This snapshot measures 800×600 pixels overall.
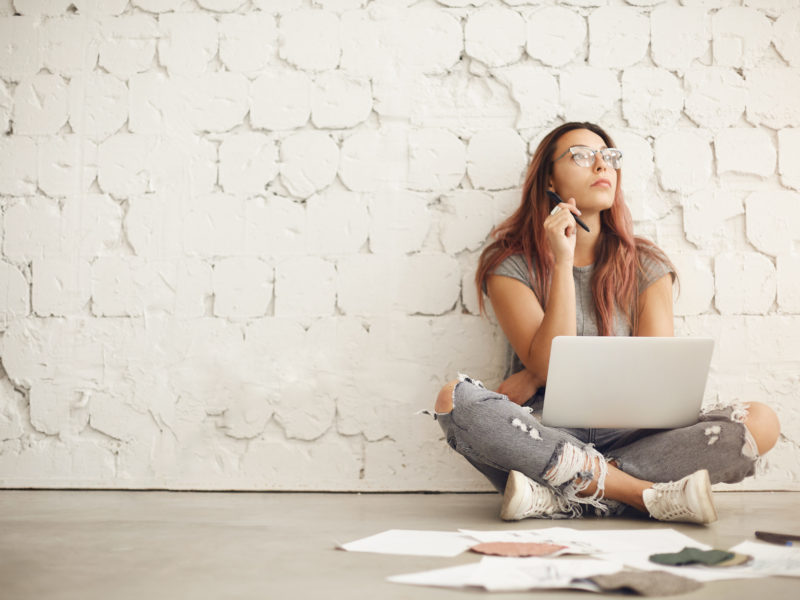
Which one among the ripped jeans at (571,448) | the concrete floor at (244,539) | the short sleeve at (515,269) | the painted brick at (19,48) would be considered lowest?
the concrete floor at (244,539)

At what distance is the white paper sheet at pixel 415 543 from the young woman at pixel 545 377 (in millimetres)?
238

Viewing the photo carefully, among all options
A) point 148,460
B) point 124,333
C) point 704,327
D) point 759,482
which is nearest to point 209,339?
point 124,333

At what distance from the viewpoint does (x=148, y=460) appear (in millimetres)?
2318

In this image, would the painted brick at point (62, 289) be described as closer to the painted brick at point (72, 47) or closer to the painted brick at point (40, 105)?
the painted brick at point (40, 105)

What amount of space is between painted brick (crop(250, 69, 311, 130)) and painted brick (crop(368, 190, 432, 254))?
0.40 m

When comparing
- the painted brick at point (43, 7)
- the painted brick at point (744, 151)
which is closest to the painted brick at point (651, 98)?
the painted brick at point (744, 151)

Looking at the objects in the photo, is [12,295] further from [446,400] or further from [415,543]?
[415,543]

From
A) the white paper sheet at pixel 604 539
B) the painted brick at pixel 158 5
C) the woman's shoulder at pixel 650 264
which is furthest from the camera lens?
the painted brick at pixel 158 5

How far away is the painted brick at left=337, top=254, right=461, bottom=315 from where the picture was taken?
2332 millimetres

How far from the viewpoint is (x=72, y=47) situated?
2.43 metres

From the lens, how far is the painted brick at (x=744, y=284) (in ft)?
7.59

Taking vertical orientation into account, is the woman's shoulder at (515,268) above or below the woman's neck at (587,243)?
below

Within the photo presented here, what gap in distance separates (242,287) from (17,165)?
2.77ft

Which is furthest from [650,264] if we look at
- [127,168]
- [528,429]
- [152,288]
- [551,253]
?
[127,168]
